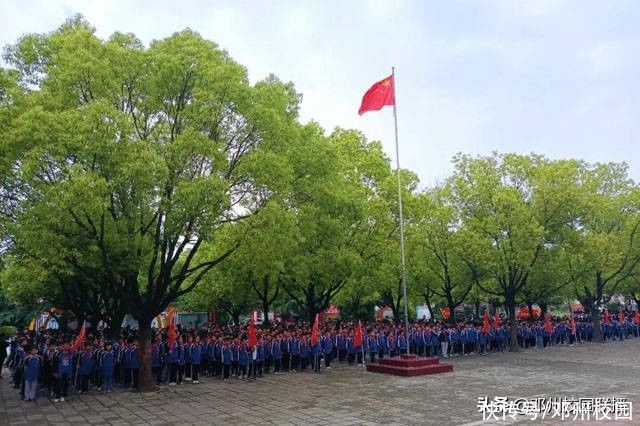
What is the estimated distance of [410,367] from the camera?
16891 mm

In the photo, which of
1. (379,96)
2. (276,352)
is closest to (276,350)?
(276,352)

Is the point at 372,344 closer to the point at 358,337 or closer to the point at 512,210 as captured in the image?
the point at 358,337

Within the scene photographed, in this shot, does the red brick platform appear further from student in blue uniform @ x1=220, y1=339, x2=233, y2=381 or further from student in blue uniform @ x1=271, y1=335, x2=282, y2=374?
student in blue uniform @ x1=220, y1=339, x2=233, y2=381

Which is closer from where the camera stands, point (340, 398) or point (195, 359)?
point (340, 398)

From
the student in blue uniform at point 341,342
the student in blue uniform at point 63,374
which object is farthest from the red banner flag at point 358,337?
the student in blue uniform at point 63,374

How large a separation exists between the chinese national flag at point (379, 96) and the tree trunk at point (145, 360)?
978cm

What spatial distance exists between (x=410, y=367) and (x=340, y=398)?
15.5ft

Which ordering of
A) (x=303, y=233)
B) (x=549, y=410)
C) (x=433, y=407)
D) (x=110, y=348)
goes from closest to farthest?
(x=549, y=410)
(x=433, y=407)
(x=110, y=348)
(x=303, y=233)

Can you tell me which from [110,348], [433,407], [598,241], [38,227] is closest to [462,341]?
[598,241]

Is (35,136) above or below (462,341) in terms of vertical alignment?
above

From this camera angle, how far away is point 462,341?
76.2 feet

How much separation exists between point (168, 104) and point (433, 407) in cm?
1007

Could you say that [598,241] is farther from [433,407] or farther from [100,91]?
[100,91]

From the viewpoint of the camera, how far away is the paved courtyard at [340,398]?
35.2 ft
